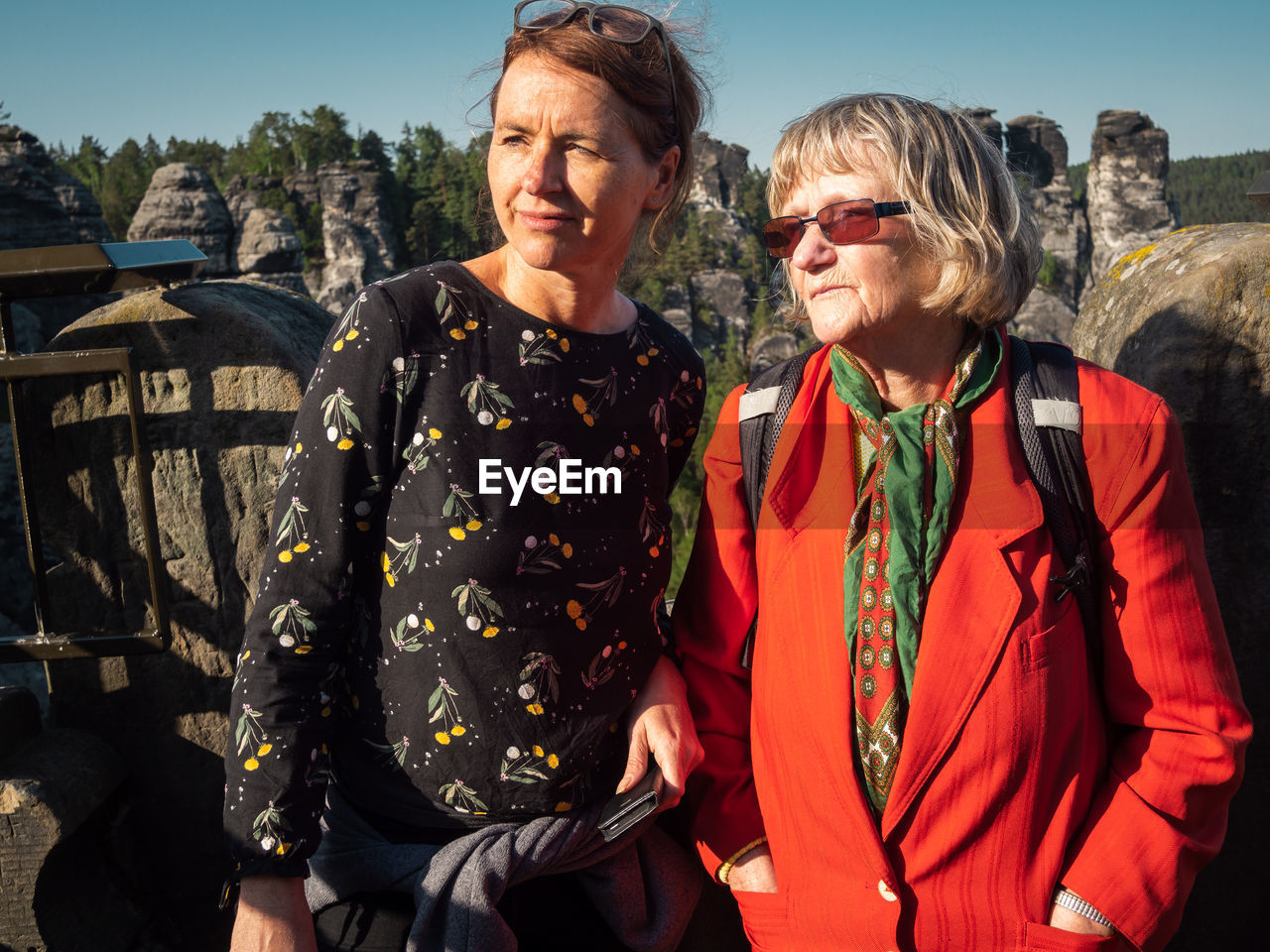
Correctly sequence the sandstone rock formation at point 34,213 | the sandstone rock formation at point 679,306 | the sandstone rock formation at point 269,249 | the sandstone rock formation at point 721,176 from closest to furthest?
the sandstone rock formation at point 34,213
the sandstone rock formation at point 269,249
the sandstone rock formation at point 679,306
the sandstone rock formation at point 721,176

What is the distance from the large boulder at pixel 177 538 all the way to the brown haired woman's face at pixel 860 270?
122 centimetres

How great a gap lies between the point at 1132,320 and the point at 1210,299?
7.5 inches

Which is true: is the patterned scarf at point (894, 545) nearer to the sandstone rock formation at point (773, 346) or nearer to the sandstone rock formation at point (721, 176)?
the sandstone rock formation at point (773, 346)

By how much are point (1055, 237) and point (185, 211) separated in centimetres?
5659

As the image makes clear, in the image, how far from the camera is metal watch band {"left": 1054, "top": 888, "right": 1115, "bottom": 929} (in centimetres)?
143

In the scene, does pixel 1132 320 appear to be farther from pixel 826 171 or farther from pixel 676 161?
pixel 676 161

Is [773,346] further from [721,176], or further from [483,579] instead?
[483,579]

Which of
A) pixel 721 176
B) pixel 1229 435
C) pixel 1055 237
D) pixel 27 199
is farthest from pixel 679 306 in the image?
pixel 1229 435

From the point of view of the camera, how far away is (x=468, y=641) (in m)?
1.42

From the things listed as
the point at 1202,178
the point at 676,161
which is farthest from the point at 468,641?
the point at 1202,178

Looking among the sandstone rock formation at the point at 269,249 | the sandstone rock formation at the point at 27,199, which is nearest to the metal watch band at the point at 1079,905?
the sandstone rock formation at the point at 27,199

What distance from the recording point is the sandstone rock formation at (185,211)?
44.1m

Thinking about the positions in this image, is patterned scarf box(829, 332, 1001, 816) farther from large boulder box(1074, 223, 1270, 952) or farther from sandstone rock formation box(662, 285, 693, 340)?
sandstone rock formation box(662, 285, 693, 340)

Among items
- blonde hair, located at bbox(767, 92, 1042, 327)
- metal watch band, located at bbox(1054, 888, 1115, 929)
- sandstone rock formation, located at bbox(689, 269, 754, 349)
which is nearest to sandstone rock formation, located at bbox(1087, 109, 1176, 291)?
sandstone rock formation, located at bbox(689, 269, 754, 349)
